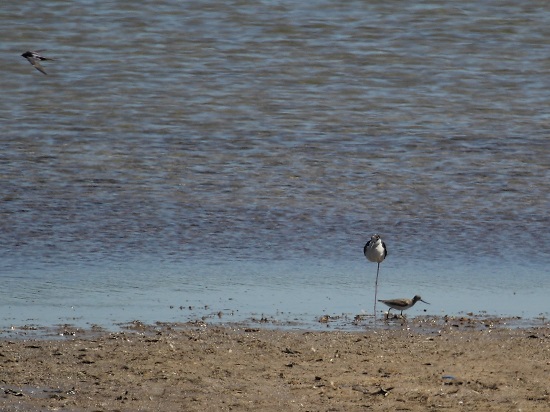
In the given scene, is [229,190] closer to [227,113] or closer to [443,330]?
[227,113]

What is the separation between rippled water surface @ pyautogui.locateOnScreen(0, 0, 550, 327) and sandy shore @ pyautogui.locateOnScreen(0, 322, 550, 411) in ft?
2.21

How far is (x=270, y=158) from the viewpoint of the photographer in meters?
14.5

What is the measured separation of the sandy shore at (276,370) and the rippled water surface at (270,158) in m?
0.67

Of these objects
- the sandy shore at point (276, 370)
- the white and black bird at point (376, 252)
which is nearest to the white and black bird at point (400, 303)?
the sandy shore at point (276, 370)

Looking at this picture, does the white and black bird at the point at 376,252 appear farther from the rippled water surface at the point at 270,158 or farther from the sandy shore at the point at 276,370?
the sandy shore at the point at 276,370

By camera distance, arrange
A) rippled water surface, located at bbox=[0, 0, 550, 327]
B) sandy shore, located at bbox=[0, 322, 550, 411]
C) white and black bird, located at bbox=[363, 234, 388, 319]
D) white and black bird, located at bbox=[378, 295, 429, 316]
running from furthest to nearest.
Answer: white and black bird, located at bbox=[363, 234, 388, 319], rippled water surface, located at bbox=[0, 0, 550, 327], white and black bird, located at bbox=[378, 295, 429, 316], sandy shore, located at bbox=[0, 322, 550, 411]

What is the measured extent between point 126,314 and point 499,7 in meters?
15.8

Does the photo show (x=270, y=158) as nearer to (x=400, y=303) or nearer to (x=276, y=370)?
(x=400, y=303)

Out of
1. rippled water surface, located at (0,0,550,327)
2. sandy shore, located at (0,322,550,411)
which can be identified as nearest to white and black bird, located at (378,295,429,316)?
rippled water surface, located at (0,0,550,327)

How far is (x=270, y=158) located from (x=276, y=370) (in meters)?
7.28

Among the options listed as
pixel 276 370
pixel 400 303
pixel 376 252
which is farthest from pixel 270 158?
pixel 276 370

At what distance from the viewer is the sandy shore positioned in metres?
6.80

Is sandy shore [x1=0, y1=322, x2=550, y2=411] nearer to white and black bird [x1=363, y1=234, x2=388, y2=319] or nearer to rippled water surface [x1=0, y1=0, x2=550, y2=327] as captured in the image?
rippled water surface [x1=0, y1=0, x2=550, y2=327]

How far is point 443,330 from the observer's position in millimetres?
8516
